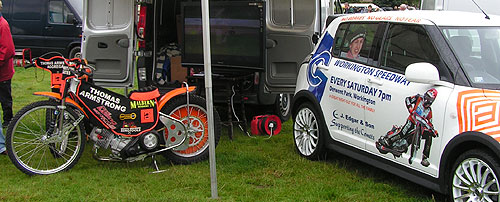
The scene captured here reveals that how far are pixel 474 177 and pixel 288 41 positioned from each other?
170 inches

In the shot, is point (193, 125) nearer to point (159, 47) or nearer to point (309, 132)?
point (309, 132)

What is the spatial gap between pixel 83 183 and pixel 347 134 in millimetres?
2644

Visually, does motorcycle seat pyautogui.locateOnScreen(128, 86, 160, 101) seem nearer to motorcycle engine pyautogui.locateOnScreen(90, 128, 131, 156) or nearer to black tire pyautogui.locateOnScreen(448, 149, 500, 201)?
motorcycle engine pyautogui.locateOnScreen(90, 128, 131, 156)

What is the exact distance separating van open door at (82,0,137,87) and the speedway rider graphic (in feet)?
13.8

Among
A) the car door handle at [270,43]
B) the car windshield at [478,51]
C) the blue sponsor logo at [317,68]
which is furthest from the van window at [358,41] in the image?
the car door handle at [270,43]

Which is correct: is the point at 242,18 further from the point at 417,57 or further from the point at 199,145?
the point at 417,57

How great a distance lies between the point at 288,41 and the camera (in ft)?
28.1

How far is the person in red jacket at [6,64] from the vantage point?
7.70 meters

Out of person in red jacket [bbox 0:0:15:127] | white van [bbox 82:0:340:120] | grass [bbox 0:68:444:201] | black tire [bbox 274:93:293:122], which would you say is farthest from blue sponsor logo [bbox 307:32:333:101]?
person in red jacket [bbox 0:0:15:127]

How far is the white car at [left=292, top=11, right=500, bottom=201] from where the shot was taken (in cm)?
472

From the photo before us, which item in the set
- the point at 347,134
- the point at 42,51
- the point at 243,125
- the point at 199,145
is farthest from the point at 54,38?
the point at 347,134

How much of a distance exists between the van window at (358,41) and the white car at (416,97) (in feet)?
0.04

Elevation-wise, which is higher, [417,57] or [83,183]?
[417,57]

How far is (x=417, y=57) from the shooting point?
550 cm
